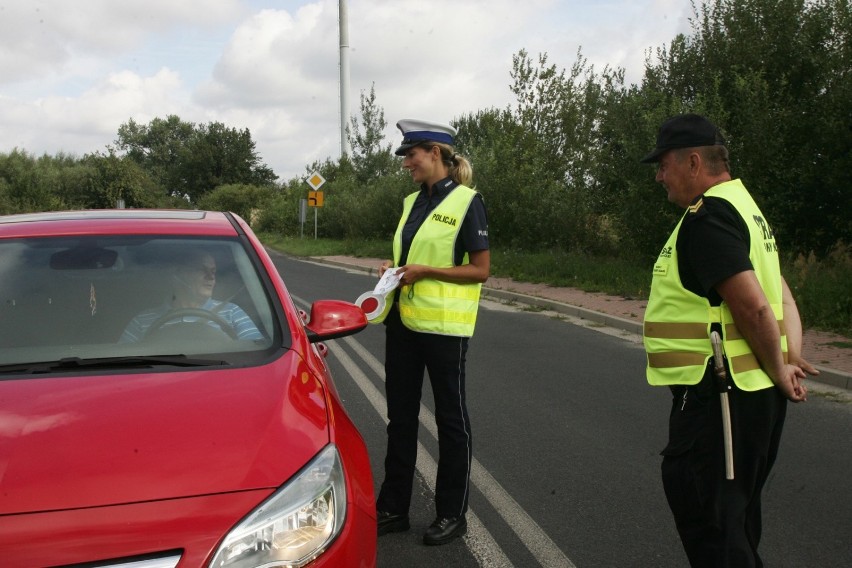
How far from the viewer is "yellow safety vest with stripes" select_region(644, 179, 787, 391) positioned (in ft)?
9.04

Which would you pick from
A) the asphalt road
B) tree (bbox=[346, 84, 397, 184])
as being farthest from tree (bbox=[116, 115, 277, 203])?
the asphalt road

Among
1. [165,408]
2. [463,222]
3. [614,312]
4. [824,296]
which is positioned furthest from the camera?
[614,312]

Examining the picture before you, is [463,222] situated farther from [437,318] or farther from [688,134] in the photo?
[688,134]

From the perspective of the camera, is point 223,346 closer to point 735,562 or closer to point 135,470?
point 135,470

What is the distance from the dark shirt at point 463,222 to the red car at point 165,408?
2.15 ft

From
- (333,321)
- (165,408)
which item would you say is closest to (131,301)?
(333,321)

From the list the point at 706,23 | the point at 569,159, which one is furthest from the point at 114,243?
the point at 569,159

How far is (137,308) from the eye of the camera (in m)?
3.34

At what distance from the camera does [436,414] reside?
13.8 ft

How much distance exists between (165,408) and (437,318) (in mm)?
1706

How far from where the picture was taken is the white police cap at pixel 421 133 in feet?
13.6

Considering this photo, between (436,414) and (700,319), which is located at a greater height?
(700,319)

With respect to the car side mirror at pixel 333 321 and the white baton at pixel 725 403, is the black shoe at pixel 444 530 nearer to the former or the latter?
the car side mirror at pixel 333 321

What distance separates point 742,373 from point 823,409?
Result: 5.02m
